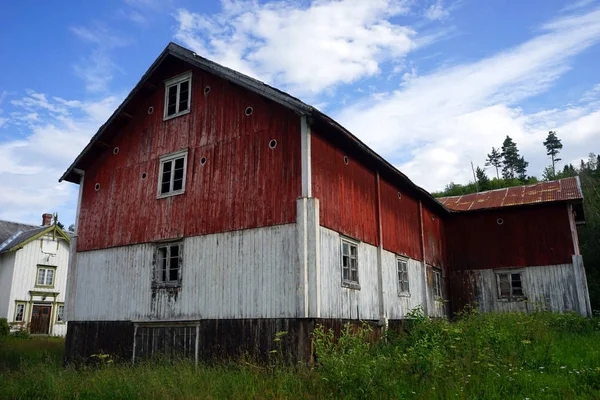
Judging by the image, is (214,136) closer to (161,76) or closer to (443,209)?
(161,76)

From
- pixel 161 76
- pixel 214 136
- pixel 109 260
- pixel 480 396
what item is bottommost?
pixel 480 396

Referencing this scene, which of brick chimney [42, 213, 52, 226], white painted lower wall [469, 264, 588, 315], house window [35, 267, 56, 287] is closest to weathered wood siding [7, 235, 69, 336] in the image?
house window [35, 267, 56, 287]

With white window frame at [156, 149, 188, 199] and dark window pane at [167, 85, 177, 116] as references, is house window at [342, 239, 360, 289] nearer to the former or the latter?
white window frame at [156, 149, 188, 199]

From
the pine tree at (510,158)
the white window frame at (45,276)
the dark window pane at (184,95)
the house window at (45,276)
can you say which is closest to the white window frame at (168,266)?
the dark window pane at (184,95)

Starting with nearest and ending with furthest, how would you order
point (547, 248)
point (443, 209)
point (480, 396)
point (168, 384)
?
point (480, 396)
point (168, 384)
point (547, 248)
point (443, 209)

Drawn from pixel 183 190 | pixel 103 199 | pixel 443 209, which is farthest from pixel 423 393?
pixel 443 209

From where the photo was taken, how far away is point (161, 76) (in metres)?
15.8

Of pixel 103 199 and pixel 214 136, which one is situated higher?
pixel 214 136

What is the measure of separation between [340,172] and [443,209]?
32.1ft

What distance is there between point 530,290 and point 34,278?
30.9 metres

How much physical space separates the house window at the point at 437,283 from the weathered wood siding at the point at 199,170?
10708 mm

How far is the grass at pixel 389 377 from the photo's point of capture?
27.3ft

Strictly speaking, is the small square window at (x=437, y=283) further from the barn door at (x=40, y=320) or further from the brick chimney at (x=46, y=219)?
the brick chimney at (x=46, y=219)

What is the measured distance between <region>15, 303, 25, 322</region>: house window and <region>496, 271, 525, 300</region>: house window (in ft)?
97.4
